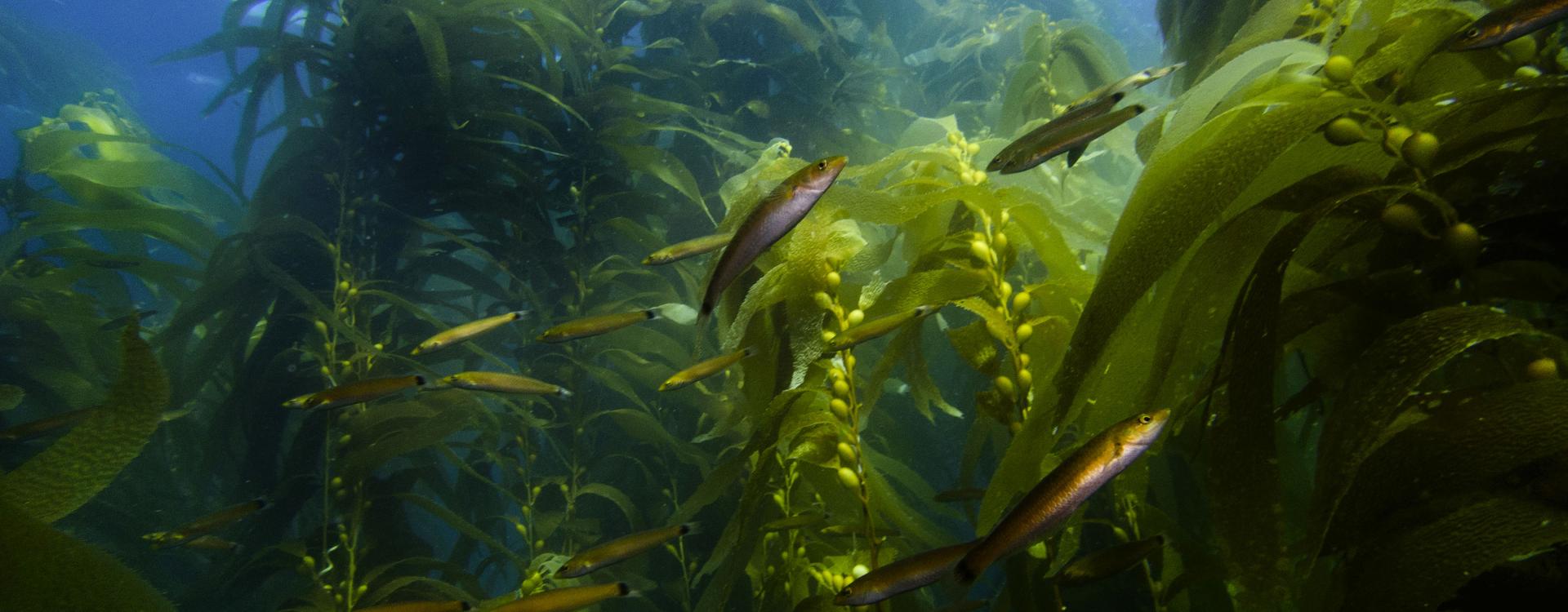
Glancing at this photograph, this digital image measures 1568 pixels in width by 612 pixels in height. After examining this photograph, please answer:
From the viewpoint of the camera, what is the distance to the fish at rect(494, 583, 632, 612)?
1.88 meters

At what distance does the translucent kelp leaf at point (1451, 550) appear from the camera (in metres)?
0.72

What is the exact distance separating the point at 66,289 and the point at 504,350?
2450 mm

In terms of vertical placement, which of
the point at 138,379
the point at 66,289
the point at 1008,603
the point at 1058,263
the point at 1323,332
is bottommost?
the point at 1008,603

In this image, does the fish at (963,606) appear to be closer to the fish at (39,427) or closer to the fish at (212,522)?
the fish at (212,522)

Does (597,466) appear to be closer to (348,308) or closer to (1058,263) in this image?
(348,308)

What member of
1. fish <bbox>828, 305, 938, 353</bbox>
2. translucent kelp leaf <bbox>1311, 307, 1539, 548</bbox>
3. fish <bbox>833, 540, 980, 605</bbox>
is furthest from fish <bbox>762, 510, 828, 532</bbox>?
translucent kelp leaf <bbox>1311, 307, 1539, 548</bbox>

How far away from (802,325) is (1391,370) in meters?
1.08

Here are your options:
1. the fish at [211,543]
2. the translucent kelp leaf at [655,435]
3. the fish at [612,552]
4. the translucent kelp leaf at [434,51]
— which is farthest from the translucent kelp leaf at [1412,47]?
the fish at [211,543]

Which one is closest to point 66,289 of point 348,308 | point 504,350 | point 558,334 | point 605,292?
point 348,308

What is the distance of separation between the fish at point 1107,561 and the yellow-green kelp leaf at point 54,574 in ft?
5.30

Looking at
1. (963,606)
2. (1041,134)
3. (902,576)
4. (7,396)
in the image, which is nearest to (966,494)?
(963,606)

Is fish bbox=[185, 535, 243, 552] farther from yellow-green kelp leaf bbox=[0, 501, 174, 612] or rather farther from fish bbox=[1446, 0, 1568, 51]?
fish bbox=[1446, 0, 1568, 51]

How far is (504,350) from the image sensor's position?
3967mm

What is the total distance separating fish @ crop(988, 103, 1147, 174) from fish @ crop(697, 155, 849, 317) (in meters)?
0.64
